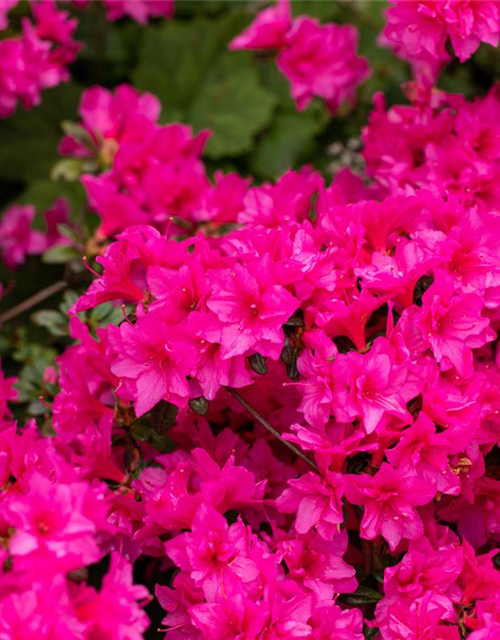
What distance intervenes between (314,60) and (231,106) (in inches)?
17.3

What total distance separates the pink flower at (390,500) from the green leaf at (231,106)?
3.73ft

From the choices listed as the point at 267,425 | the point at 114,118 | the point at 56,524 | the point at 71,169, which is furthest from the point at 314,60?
the point at 56,524

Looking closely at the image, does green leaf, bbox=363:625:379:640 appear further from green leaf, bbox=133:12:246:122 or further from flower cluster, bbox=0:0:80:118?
green leaf, bbox=133:12:246:122

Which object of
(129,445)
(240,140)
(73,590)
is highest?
(73,590)

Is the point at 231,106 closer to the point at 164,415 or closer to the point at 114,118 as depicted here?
the point at 114,118

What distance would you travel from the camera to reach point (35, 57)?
5.12 ft

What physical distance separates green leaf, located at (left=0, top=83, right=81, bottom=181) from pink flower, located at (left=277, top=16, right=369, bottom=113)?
0.60 meters

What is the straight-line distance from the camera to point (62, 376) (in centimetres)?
110

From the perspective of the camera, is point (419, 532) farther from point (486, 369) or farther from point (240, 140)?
point (240, 140)

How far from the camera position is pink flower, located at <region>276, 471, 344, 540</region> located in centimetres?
92

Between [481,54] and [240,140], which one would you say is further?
[481,54]

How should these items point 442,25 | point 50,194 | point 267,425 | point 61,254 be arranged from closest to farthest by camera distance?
point 267,425 < point 442,25 < point 61,254 < point 50,194

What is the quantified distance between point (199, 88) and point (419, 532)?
4.53ft

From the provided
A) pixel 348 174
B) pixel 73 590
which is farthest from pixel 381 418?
pixel 348 174
